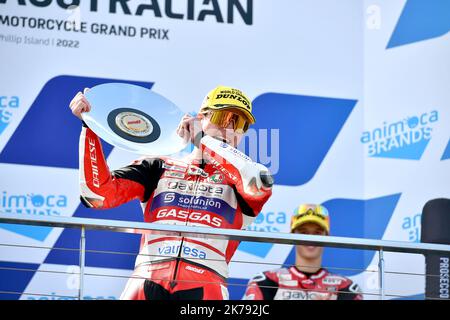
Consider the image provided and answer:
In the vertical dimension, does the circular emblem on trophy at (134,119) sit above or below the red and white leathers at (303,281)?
above

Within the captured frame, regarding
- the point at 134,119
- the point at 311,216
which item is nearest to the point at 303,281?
the point at 311,216

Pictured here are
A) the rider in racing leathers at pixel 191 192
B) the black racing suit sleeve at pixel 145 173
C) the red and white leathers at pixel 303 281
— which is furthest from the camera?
the red and white leathers at pixel 303 281

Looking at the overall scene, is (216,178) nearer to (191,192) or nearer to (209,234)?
(191,192)

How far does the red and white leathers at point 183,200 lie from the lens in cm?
519

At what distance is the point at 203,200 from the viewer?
5434 mm

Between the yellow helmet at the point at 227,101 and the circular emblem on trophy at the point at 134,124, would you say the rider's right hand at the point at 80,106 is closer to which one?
the circular emblem on trophy at the point at 134,124

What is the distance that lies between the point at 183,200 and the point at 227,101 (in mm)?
462

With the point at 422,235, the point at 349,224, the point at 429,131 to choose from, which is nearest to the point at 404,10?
the point at 429,131

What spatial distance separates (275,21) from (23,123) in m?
1.63

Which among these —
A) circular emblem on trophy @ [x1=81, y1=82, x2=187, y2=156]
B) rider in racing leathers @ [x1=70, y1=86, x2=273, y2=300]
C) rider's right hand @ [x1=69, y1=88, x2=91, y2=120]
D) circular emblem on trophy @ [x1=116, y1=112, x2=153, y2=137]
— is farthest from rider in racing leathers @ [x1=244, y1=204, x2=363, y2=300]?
rider's right hand @ [x1=69, y1=88, x2=91, y2=120]

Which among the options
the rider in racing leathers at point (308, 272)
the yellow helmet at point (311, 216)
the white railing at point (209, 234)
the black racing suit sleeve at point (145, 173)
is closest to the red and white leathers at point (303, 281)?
the rider in racing leathers at point (308, 272)

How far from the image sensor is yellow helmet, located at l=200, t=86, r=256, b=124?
551 cm

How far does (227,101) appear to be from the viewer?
553 centimetres
